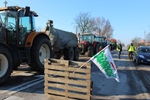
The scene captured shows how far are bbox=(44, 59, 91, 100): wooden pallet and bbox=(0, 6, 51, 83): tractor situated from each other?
7.44 ft

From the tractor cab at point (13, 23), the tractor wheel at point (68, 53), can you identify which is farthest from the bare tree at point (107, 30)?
the tractor cab at point (13, 23)

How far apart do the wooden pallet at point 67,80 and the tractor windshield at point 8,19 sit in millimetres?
3681

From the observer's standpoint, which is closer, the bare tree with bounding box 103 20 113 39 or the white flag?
the white flag

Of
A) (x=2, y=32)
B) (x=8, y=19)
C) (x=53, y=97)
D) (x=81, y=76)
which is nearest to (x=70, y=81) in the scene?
(x=81, y=76)

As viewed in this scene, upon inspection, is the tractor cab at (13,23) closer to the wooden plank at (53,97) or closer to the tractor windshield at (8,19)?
the tractor windshield at (8,19)

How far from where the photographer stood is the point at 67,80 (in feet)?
18.5

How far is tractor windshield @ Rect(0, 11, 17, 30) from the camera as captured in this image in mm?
8810

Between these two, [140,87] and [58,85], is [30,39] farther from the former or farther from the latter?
[140,87]

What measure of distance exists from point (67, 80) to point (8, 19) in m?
4.54

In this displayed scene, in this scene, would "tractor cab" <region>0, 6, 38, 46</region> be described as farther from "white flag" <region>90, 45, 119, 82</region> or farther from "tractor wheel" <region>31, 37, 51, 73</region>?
"white flag" <region>90, 45, 119, 82</region>

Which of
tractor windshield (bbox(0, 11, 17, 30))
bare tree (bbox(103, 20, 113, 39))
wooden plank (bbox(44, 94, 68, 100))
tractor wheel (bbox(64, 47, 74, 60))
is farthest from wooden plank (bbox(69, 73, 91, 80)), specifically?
bare tree (bbox(103, 20, 113, 39))

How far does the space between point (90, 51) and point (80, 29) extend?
44.3 metres

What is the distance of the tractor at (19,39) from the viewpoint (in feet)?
26.4

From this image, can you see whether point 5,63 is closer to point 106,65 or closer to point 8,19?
point 8,19
